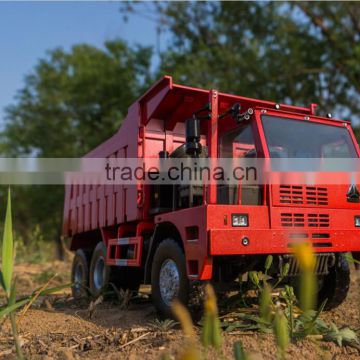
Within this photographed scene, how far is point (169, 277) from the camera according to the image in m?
5.36

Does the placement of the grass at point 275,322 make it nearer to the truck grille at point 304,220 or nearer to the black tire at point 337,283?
the truck grille at point 304,220

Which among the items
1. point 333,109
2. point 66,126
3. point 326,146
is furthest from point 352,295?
point 66,126

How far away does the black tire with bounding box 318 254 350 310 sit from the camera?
5629 millimetres

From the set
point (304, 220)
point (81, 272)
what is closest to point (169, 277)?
point (304, 220)

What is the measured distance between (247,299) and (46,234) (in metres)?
22.6

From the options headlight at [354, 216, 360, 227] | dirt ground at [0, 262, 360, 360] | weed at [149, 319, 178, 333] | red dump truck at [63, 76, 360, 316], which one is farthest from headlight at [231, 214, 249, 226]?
headlight at [354, 216, 360, 227]

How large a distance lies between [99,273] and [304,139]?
4285 millimetres

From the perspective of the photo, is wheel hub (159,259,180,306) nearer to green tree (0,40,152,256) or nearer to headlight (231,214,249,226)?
headlight (231,214,249,226)

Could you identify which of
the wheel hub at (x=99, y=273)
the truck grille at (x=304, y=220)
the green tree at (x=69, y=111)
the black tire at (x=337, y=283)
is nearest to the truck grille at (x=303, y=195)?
the truck grille at (x=304, y=220)

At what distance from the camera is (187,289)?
496 cm

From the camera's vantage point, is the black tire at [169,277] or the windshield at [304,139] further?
the windshield at [304,139]

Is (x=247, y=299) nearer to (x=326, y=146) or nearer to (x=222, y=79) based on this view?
(x=326, y=146)

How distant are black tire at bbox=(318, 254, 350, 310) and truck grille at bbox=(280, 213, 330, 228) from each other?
69cm

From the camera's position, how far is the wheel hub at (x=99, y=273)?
312 inches
